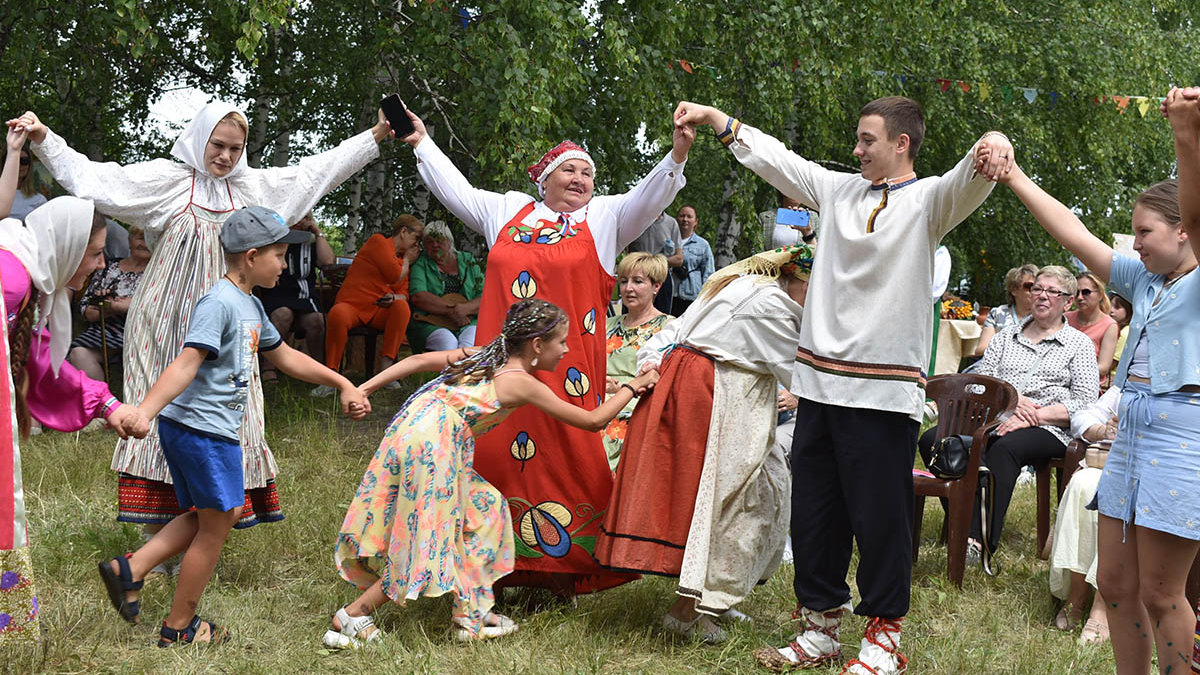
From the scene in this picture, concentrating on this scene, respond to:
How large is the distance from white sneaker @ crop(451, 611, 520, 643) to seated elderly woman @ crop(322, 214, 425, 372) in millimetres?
5035

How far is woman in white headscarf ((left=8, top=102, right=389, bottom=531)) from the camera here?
166 inches

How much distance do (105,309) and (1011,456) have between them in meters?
6.05

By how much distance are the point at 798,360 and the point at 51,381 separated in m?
2.32

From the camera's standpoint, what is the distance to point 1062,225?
119 inches

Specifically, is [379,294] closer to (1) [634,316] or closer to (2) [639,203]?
(1) [634,316]

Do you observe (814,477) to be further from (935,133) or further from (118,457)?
(935,133)

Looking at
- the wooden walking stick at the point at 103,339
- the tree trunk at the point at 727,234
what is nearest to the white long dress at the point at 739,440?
the wooden walking stick at the point at 103,339

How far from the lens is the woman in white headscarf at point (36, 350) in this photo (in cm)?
317

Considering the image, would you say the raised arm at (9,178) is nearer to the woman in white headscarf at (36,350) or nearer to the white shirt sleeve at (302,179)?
the woman in white headscarf at (36,350)

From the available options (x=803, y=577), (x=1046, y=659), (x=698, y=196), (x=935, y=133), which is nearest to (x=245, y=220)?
(x=803, y=577)

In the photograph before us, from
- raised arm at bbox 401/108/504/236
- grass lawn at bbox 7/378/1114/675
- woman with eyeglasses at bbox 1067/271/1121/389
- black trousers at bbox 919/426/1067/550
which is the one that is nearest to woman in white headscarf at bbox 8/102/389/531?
raised arm at bbox 401/108/504/236

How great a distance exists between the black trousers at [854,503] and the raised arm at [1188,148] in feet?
3.52

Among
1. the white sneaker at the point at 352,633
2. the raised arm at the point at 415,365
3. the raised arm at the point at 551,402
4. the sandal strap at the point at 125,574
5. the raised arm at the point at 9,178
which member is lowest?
the white sneaker at the point at 352,633

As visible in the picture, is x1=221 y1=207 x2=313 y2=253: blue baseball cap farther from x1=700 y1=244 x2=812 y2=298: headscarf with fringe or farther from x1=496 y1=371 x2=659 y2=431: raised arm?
x1=700 y1=244 x2=812 y2=298: headscarf with fringe
